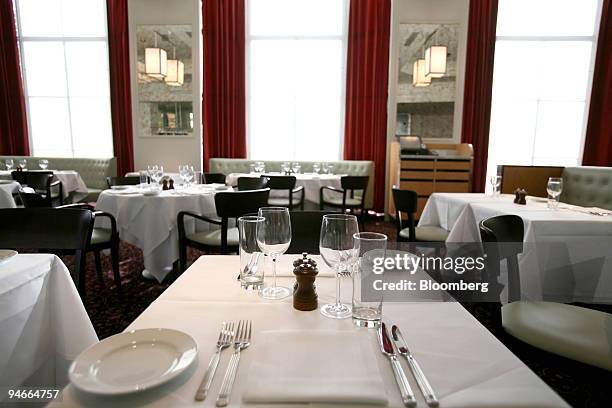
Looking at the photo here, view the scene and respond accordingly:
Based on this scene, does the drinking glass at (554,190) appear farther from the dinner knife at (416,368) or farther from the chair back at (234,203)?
the dinner knife at (416,368)

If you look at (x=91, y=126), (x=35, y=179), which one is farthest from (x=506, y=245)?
(x=91, y=126)

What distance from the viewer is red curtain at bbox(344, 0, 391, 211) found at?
6.15 metres

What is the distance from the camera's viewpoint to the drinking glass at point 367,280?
71cm

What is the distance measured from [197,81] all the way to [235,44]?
3.04ft

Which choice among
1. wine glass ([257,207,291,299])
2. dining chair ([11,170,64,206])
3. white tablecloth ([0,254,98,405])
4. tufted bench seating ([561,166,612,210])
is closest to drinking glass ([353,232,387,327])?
wine glass ([257,207,291,299])

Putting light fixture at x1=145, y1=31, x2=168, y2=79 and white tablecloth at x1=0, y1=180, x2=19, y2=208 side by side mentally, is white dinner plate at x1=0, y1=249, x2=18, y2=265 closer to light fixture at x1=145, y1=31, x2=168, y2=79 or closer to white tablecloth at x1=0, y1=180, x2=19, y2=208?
white tablecloth at x1=0, y1=180, x2=19, y2=208

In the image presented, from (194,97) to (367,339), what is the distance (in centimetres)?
649

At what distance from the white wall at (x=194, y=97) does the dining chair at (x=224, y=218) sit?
4.17m

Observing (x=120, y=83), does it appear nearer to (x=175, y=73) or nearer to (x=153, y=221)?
(x=175, y=73)

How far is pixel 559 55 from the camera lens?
6.47 metres

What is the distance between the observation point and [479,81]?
6.12 metres

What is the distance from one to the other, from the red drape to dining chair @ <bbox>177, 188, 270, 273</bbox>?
645cm

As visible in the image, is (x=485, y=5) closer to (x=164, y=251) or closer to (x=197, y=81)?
(x=197, y=81)

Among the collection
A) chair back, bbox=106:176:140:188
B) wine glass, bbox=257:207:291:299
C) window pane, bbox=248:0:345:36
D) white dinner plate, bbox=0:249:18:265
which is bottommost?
chair back, bbox=106:176:140:188
